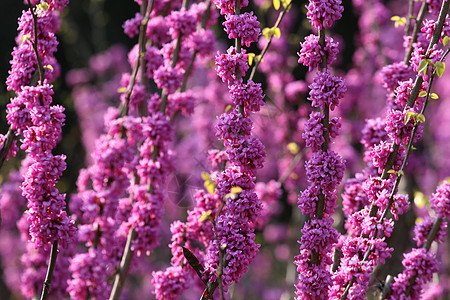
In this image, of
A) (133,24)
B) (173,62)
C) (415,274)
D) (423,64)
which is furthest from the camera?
(133,24)

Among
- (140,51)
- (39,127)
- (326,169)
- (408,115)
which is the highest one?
(140,51)

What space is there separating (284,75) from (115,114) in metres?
1.97

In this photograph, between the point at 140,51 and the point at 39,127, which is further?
the point at 140,51

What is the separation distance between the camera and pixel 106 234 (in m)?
→ 2.48

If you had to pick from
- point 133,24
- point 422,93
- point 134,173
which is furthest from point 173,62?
point 422,93

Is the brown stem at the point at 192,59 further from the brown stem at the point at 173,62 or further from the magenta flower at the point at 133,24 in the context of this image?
the magenta flower at the point at 133,24

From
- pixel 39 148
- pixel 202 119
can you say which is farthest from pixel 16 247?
pixel 39 148

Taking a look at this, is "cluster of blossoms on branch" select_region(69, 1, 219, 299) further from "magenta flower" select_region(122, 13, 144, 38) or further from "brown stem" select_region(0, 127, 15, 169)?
"brown stem" select_region(0, 127, 15, 169)

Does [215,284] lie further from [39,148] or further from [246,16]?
[246,16]

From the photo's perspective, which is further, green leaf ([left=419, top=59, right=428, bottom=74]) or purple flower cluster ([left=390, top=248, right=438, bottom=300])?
purple flower cluster ([left=390, top=248, right=438, bottom=300])

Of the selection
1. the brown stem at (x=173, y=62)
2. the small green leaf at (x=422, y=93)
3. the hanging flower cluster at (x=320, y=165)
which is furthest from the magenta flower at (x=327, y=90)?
the brown stem at (x=173, y=62)

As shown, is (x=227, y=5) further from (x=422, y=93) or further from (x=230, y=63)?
(x=422, y=93)

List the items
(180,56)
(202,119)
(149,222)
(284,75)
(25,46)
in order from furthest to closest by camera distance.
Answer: (202,119), (284,75), (180,56), (149,222), (25,46)

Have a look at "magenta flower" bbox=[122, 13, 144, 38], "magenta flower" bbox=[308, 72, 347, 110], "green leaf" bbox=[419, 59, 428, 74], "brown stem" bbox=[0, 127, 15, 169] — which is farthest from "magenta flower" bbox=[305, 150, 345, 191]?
"magenta flower" bbox=[122, 13, 144, 38]
